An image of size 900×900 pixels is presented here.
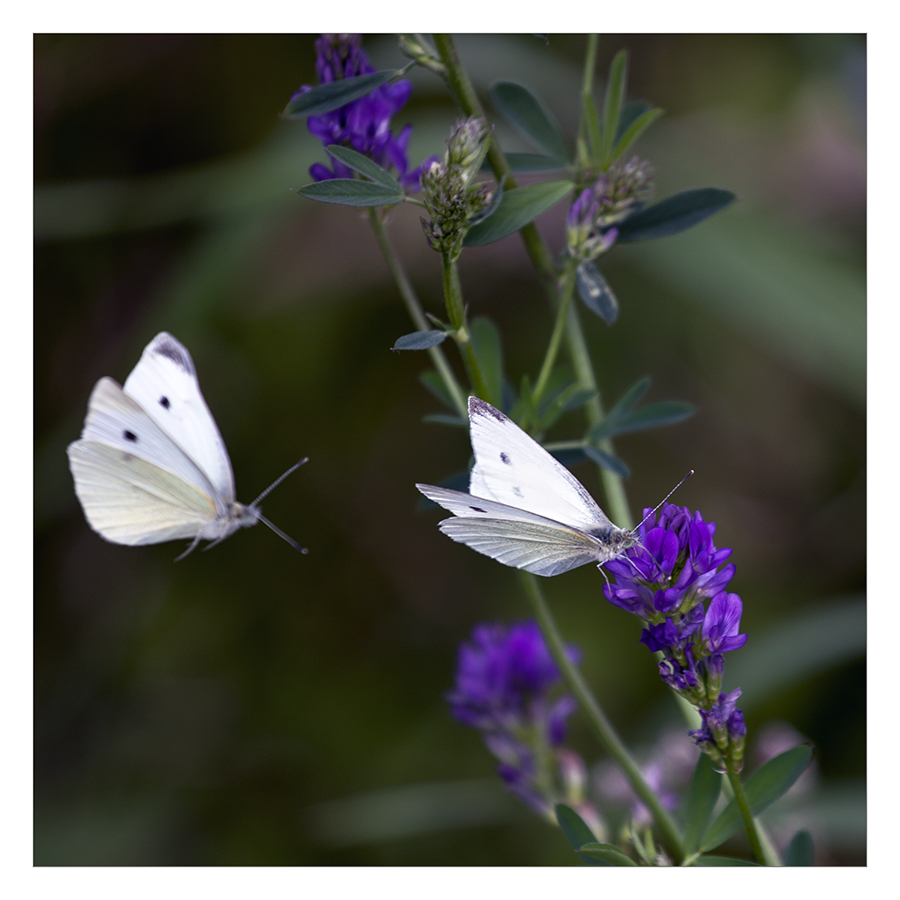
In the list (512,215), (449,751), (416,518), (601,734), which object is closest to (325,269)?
(416,518)

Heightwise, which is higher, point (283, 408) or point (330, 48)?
point (330, 48)

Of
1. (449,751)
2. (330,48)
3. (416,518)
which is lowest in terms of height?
(449,751)

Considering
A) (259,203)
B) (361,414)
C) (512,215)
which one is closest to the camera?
(512,215)

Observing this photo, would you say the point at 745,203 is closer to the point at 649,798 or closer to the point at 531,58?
the point at 531,58

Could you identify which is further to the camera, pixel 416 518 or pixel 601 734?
pixel 416 518

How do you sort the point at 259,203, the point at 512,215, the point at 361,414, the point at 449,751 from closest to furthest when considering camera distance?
the point at 512,215, the point at 259,203, the point at 449,751, the point at 361,414

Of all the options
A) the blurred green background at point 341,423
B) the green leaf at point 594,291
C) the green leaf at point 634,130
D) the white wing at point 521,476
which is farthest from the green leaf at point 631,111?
the blurred green background at point 341,423
